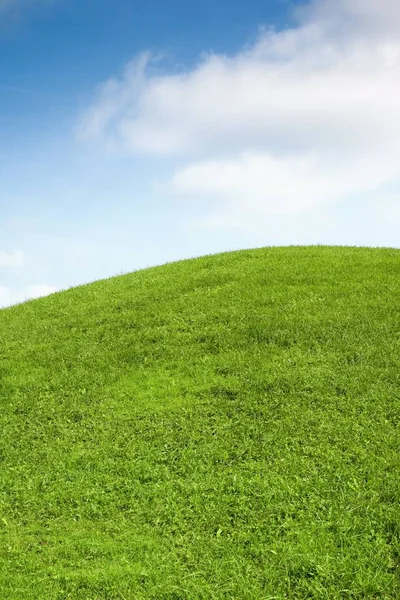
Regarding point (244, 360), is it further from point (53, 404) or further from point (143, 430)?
point (53, 404)

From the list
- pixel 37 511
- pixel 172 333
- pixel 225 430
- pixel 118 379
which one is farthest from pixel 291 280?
pixel 37 511

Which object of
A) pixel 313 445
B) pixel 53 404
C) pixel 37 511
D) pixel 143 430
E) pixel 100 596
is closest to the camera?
pixel 100 596

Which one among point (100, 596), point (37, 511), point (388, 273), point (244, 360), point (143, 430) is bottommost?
point (100, 596)

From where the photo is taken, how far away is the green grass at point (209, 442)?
7.76 m

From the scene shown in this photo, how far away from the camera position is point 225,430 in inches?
426

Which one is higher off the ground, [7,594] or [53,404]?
[53,404]

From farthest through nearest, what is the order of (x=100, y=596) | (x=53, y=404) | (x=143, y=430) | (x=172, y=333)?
(x=172, y=333), (x=53, y=404), (x=143, y=430), (x=100, y=596)

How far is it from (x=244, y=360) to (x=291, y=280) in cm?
479

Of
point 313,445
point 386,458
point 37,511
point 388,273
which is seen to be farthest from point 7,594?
point 388,273

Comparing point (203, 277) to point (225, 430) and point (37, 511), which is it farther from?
point (37, 511)

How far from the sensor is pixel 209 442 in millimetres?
10555

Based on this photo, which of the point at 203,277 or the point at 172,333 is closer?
the point at 172,333

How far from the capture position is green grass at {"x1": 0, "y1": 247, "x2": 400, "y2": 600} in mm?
7758

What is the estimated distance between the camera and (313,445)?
10.2m
